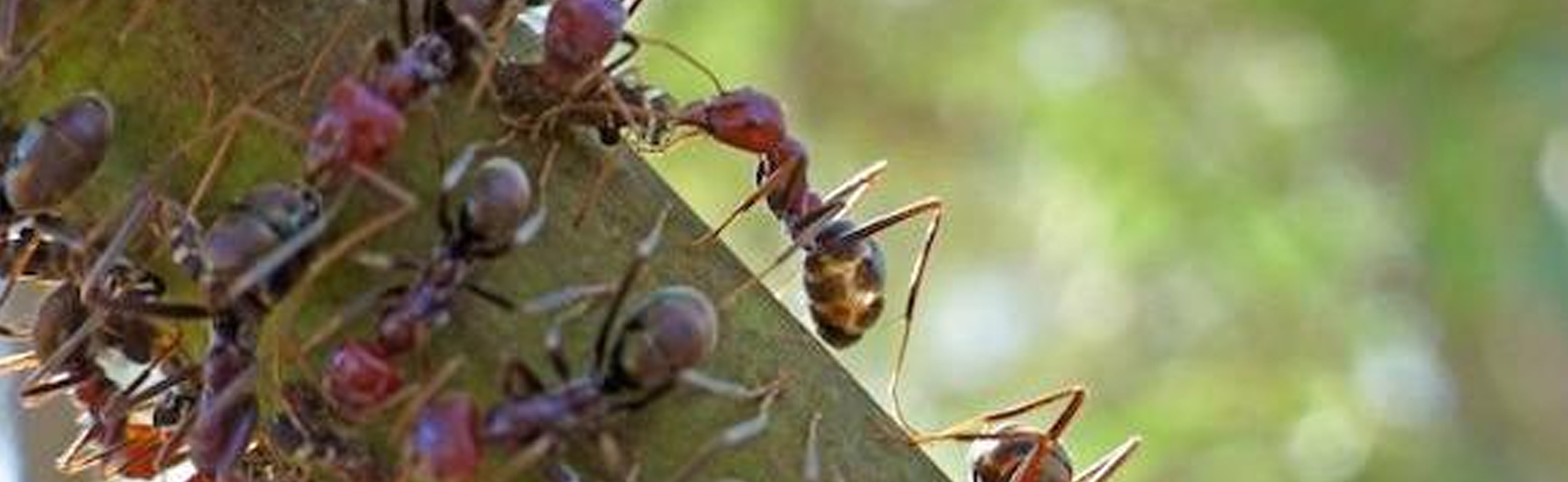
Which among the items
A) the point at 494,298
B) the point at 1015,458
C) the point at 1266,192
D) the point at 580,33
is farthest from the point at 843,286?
the point at 1266,192

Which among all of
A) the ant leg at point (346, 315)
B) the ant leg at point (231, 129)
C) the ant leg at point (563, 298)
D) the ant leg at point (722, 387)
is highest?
the ant leg at point (231, 129)

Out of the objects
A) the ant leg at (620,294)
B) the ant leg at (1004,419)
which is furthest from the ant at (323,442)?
the ant leg at (1004,419)

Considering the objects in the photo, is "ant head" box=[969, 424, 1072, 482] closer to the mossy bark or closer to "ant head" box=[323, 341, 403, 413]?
the mossy bark

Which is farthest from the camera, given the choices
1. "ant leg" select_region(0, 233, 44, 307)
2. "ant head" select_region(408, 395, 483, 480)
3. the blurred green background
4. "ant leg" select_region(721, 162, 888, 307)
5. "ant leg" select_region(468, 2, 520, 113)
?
the blurred green background

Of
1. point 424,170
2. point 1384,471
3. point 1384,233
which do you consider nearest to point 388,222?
point 424,170

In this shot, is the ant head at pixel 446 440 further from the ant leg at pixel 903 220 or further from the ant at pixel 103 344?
the ant leg at pixel 903 220

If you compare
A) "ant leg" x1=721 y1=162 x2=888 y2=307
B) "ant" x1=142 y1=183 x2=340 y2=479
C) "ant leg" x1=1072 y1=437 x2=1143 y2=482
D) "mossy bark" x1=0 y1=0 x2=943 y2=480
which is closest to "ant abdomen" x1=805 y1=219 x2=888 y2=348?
"ant leg" x1=721 y1=162 x2=888 y2=307

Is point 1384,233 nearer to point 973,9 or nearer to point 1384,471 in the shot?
point 1384,471
